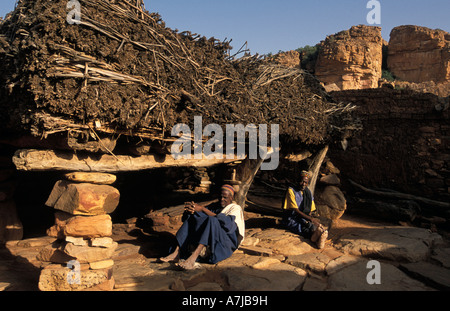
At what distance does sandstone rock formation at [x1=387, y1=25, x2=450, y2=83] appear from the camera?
21.6m

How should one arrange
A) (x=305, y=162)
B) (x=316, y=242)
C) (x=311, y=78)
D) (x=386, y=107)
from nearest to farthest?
Result: (x=316, y=242) → (x=311, y=78) → (x=305, y=162) → (x=386, y=107)

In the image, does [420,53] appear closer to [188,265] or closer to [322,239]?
[322,239]

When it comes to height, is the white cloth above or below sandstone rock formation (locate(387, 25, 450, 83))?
below

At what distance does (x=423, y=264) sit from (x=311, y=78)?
414 centimetres

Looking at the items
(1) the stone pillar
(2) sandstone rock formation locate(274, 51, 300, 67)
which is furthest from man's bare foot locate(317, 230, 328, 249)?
(2) sandstone rock formation locate(274, 51, 300, 67)

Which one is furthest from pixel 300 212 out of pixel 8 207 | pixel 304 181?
pixel 8 207

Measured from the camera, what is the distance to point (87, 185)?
11.4 ft

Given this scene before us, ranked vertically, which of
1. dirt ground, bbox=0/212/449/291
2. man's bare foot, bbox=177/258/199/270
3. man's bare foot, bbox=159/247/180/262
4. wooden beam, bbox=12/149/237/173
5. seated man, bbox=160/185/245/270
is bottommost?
dirt ground, bbox=0/212/449/291

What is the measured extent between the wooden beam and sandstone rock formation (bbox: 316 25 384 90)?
19.3 meters

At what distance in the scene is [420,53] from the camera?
22062 mm

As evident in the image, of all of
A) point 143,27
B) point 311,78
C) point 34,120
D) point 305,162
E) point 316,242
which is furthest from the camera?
point 305,162

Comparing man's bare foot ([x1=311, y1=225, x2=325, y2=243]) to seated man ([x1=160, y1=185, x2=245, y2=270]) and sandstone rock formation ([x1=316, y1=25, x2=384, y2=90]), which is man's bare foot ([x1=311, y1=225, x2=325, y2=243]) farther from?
sandstone rock formation ([x1=316, y1=25, x2=384, y2=90])
